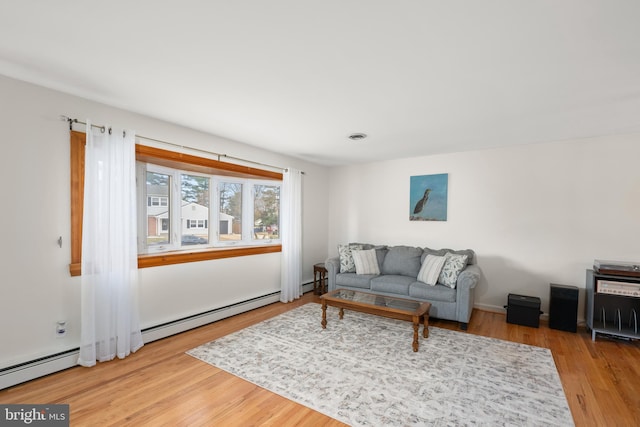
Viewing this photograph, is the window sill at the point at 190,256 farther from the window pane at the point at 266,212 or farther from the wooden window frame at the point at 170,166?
the window pane at the point at 266,212

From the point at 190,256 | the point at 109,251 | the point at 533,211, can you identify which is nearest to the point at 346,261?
the point at 190,256

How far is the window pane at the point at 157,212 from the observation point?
334 cm

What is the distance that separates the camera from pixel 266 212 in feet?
15.7

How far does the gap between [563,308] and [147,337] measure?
16.0ft

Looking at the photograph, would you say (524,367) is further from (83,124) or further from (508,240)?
(83,124)

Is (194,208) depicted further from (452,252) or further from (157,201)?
(452,252)

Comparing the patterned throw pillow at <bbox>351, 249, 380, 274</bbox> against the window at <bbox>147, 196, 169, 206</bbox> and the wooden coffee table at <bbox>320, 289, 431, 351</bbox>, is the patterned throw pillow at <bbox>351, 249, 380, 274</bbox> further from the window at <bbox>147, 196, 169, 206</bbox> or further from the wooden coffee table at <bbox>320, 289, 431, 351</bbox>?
the window at <bbox>147, 196, 169, 206</bbox>

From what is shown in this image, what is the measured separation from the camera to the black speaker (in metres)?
3.39

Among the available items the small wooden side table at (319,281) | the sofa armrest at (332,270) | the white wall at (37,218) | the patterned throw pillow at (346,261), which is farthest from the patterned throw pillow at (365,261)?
the white wall at (37,218)

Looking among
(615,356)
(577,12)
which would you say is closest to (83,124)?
(577,12)

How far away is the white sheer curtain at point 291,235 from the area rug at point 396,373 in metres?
1.08

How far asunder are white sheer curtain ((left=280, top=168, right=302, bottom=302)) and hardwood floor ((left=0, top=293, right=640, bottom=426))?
182 cm

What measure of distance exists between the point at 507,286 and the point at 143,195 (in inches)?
197
